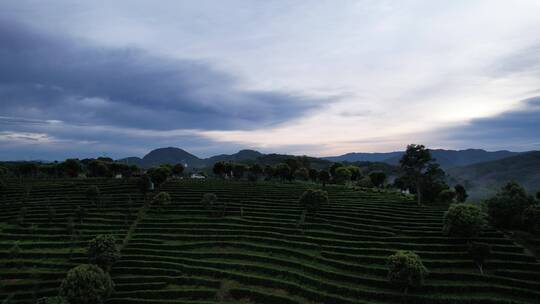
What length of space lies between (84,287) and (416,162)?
5618cm

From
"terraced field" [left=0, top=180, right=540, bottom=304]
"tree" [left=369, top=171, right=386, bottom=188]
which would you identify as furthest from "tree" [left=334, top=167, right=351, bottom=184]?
"terraced field" [left=0, top=180, right=540, bottom=304]

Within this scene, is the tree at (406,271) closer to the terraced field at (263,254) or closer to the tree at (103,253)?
the terraced field at (263,254)

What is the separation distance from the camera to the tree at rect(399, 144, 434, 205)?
205 ft

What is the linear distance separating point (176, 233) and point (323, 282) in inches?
953

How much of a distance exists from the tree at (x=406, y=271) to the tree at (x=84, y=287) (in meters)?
27.2

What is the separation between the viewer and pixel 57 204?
6306 cm

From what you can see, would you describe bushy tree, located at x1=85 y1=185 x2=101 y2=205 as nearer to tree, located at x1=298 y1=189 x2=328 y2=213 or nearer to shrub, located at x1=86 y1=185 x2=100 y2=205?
shrub, located at x1=86 y1=185 x2=100 y2=205

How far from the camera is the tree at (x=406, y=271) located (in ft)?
103

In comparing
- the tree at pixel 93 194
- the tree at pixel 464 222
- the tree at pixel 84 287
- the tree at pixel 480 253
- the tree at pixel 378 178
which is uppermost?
the tree at pixel 378 178

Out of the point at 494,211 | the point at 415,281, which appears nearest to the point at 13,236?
the point at 415,281

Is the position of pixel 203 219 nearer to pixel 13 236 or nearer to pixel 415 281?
pixel 13 236

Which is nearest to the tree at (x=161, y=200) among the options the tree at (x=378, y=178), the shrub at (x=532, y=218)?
the shrub at (x=532, y=218)

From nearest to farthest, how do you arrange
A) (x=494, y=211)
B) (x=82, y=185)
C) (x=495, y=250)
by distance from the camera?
(x=495, y=250)
(x=494, y=211)
(x=82, y=185)

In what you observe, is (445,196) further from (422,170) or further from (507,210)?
(507,210)
